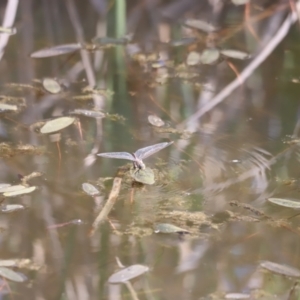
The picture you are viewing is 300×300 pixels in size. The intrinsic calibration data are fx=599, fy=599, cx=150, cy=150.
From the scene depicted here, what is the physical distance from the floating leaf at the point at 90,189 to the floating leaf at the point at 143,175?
2.7 inches

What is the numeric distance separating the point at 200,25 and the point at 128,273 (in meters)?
0.97

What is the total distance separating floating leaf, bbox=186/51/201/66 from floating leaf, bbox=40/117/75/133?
0.40m

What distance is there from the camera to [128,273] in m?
0.75

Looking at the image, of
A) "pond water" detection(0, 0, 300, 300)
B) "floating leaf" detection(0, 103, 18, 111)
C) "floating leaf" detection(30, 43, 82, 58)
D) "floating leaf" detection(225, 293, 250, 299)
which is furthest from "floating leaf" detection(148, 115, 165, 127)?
"floating leaf" detection(225, 293, 250, 299)

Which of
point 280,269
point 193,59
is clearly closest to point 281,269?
point 280,269

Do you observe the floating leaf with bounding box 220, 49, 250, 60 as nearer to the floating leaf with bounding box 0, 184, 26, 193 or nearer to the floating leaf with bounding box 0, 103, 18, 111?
the floating leaf with bounding box 0, 103, 18, 111

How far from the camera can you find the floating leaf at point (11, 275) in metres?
0.73

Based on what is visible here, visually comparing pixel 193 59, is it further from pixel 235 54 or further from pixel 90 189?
pixel 90 189

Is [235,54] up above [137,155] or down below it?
above

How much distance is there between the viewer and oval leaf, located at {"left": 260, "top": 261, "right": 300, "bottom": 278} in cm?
75

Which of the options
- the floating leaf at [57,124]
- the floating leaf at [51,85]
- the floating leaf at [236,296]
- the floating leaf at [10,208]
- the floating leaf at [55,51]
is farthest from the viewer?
the floating leaf at [55,51]

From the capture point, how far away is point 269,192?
0.92 metres

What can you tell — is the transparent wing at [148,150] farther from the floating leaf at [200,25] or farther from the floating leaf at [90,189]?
the floating leaf at [200,25]

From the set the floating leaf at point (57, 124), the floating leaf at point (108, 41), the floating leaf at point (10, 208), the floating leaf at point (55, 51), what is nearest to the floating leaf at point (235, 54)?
the floating leaf at point (108, 41)
